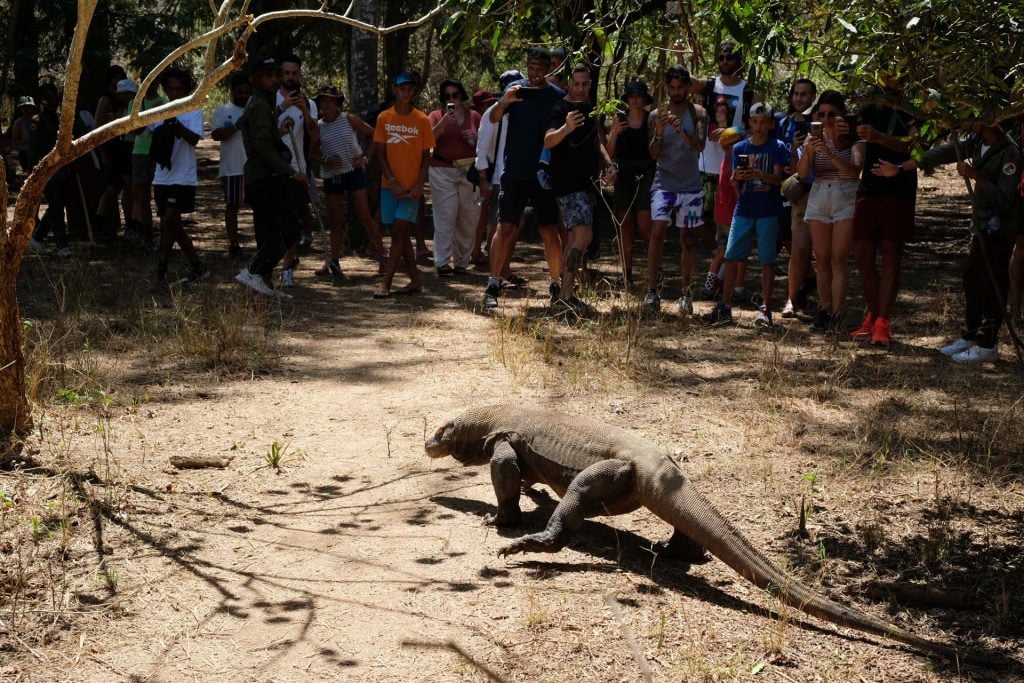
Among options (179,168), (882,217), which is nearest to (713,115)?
(882,217)

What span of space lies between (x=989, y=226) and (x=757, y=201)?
1926 mm

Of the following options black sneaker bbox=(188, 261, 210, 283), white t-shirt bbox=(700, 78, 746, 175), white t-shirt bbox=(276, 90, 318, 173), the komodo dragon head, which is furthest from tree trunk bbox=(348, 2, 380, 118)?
the komodo dragon head

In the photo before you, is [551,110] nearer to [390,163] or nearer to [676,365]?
[390,163]

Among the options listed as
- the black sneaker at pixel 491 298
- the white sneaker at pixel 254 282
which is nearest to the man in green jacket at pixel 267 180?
the white sneaker at pixel 254 282

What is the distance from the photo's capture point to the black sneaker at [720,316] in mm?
9617

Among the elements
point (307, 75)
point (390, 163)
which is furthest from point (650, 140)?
point (307, 75)

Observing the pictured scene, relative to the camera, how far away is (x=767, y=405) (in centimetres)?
724

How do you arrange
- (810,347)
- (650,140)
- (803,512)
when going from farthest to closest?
(650,140) < (810,347) < (803,512)

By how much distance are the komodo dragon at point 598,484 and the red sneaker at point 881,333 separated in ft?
14.6

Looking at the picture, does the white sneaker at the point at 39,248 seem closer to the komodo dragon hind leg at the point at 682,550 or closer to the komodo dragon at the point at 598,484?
the komodo dragon at the point at 598,484

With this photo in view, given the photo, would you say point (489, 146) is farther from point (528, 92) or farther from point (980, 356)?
point (980, 356)

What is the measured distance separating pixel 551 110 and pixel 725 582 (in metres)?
5.92

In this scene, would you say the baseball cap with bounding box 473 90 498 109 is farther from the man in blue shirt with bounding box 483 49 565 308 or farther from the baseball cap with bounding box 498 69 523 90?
the man in blue shirt with bounding box 483 49 565 308

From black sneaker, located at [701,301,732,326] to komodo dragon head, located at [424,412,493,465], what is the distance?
14.5 ft
